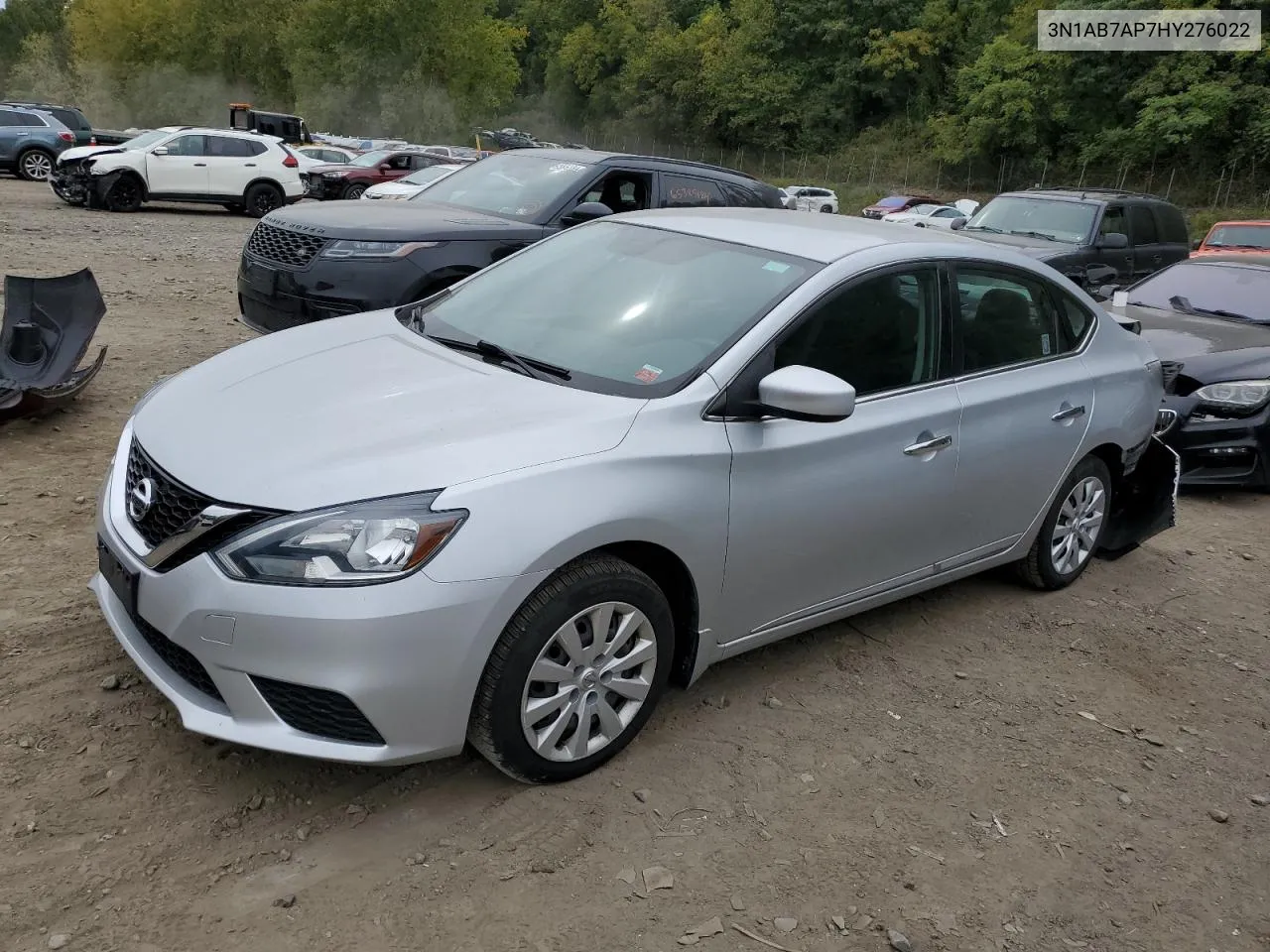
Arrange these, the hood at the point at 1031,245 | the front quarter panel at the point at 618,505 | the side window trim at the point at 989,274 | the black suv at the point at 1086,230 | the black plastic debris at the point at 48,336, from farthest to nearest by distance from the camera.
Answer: the black suv at the point at 1086,230 < the hood at the point at 1031,245 < the black plastic debris at the point at 48,336 < the side window trim at the point at 989,274 < the front quarter panel at the point at 618,505

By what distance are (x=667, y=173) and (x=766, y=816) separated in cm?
580

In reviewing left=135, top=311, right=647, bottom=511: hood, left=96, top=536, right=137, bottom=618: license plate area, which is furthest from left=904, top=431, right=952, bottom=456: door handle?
left=96, top=536, right=137, bottom=618: license plate area

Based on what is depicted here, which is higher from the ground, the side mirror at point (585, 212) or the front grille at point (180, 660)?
the side mirror at point (585, 212)

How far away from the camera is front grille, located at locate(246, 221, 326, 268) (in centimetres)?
664

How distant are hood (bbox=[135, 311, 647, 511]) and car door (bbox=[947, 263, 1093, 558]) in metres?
1.58

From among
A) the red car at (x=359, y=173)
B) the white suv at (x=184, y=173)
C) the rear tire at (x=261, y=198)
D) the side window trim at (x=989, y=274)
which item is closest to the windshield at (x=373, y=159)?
the red car at (x=359, y=173)

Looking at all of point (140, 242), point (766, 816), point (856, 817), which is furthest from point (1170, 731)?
point (140, 242)

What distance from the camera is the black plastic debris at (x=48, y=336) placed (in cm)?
578

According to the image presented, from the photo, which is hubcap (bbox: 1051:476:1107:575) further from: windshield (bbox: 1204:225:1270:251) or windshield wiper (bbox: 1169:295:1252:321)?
windshield (bbox: 1204:225:1270:251)

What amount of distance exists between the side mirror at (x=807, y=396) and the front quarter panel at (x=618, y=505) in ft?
0.58

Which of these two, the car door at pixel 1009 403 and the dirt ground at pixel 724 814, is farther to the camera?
the car door at pixel 1009 403

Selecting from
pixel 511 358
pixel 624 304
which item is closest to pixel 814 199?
pixel 624 304

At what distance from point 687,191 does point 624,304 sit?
4.52 metres

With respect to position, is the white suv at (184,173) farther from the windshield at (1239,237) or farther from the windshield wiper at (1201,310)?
the windshield wiper at (1201,310)
